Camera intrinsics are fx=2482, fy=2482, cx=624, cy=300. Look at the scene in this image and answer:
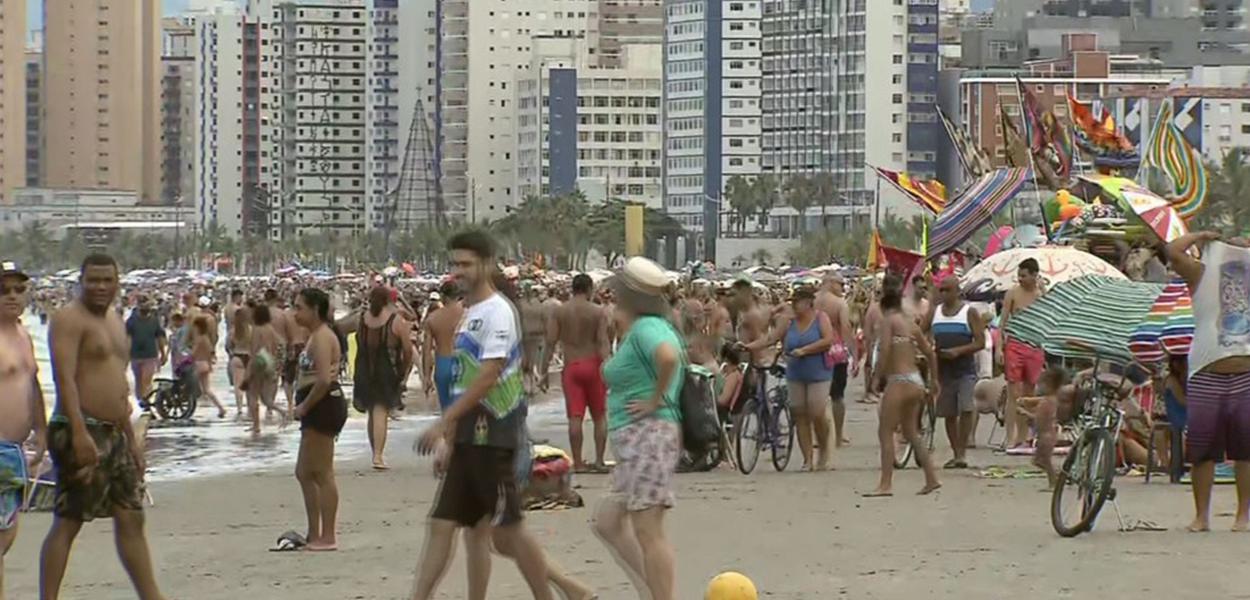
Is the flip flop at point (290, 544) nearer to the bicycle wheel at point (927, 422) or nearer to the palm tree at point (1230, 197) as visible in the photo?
the bicycle wheel at point (927, 422)

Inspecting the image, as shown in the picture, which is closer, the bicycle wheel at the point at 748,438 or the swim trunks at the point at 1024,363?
the bicycle wheel at the point at 748,438

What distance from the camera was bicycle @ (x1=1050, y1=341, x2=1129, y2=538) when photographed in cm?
1251

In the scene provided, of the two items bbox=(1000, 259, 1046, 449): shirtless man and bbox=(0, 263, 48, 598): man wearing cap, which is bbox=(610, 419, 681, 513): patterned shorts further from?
bbox=(1000, 259, 1046, 449): shirtless man

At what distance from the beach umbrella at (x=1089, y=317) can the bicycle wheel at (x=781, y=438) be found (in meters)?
2.93

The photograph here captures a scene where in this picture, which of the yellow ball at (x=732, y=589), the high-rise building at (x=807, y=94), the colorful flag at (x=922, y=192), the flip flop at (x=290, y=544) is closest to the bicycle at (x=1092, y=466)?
the yellow ball at (x=732, y=589)

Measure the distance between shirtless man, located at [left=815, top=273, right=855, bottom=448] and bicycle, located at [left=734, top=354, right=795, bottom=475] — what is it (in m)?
0.61

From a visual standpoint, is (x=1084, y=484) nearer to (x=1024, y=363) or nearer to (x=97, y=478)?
(x=97, y=478)

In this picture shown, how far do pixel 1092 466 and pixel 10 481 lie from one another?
5600 millimetres

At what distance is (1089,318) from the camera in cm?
1504

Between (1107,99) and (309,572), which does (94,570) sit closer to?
(309,572)

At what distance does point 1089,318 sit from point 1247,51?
173467 mm

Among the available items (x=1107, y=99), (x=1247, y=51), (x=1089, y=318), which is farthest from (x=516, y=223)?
(x=1089, y=318)

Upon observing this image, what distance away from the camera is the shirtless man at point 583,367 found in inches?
703

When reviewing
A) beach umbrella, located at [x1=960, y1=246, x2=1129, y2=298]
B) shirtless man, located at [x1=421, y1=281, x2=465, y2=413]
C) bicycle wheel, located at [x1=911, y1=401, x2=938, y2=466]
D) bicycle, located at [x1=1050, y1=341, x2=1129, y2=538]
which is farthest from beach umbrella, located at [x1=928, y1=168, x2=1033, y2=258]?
bicycle, located at [x1=1050, y1=341, x2=1129, y2=538]
